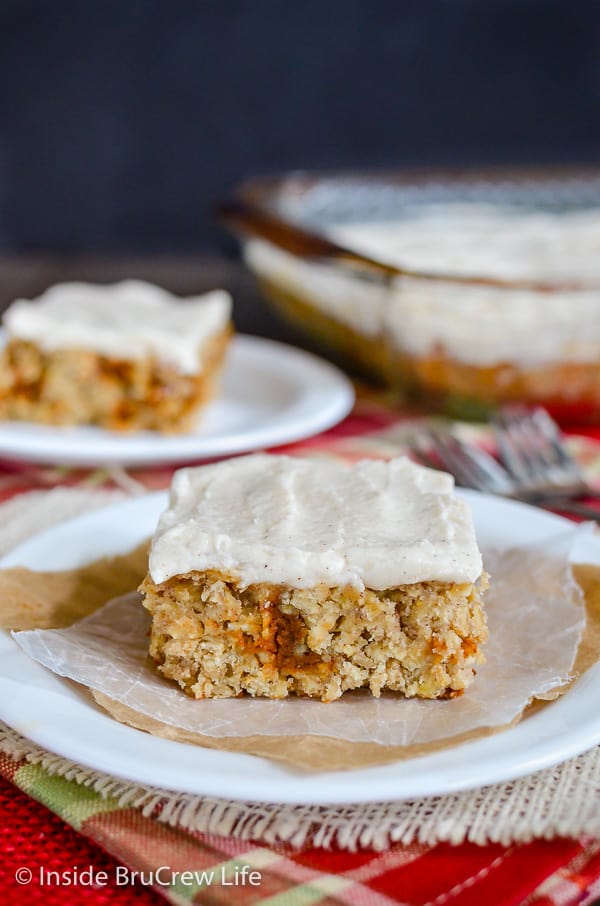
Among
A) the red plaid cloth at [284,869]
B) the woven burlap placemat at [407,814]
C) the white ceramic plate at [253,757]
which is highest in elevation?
the white ceramic plate at [253,757]

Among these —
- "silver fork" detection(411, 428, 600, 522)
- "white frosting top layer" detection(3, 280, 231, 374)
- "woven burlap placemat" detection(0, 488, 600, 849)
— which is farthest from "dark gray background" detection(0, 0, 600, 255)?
"woven burlap placemat" detection(0, 488, 600, 849)

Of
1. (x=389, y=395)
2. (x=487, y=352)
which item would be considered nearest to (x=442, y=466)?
(x=487, y=352)

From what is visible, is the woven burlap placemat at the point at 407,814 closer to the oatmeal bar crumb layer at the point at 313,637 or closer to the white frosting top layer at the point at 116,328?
the oatmeal bar crumb layer at the point at 313,637

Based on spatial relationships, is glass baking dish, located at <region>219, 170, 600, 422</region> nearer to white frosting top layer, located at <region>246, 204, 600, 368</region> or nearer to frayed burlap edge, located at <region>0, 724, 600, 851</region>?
white frosting top layer, located at <region>246, 204, 600, 368</region>

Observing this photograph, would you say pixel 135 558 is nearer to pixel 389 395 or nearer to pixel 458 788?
pixel 458 788

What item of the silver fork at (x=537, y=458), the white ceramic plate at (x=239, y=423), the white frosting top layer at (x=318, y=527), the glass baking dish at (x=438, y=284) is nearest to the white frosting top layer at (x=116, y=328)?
the white ceramic plate at (x=239, y=423)
